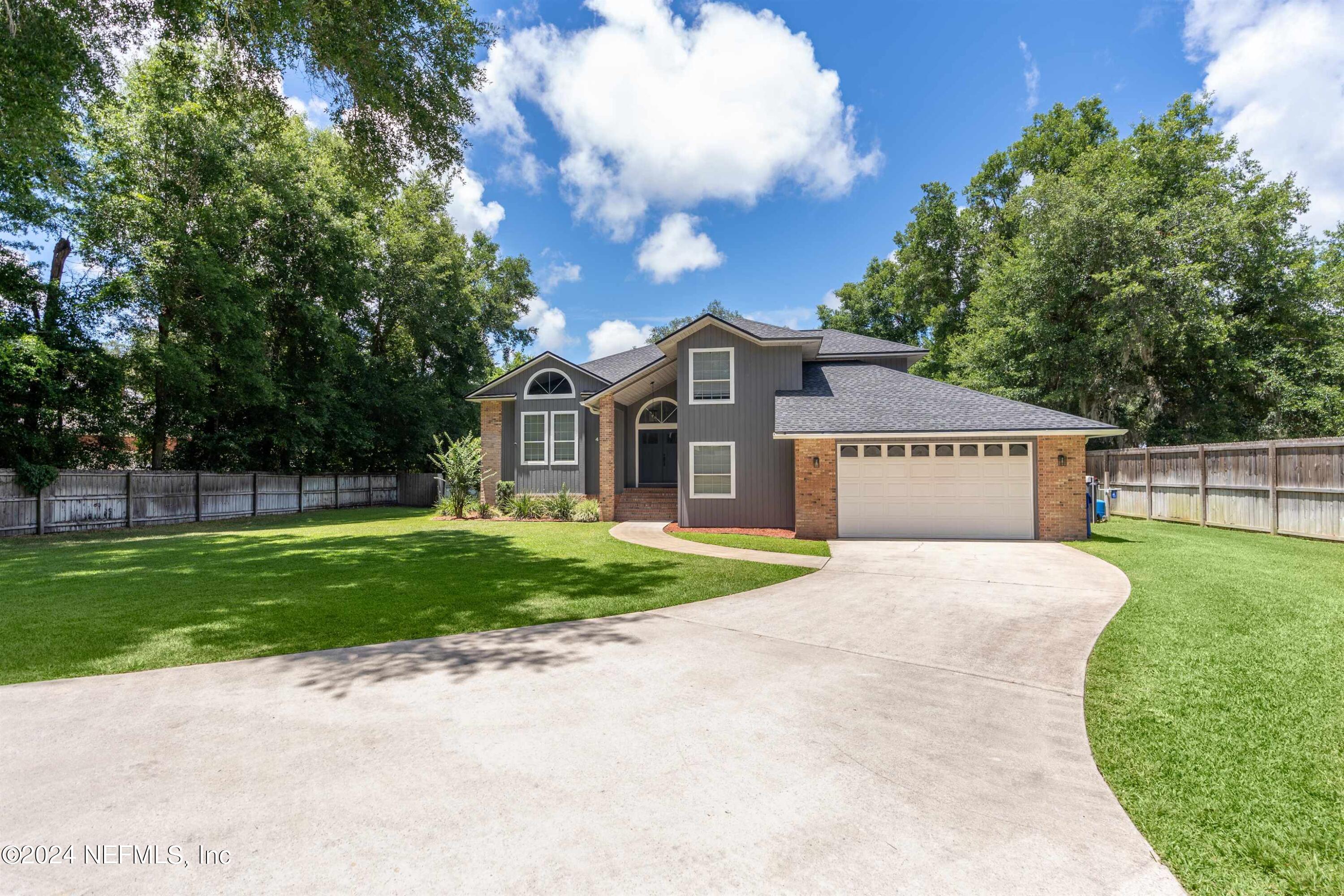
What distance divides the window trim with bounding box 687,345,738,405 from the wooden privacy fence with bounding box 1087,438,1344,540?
1111 cm

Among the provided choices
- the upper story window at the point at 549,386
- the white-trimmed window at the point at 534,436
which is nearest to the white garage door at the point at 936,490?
the upper story window at the point at 549,386

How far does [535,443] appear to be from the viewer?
1872cm

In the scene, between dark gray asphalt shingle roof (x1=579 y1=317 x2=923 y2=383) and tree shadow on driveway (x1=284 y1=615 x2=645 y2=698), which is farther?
dark gray asphalt shingle roof (x1=579 y1=317 x2=923 y2=383)

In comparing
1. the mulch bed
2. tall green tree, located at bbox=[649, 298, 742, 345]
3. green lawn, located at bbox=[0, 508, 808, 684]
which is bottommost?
the mulch bed

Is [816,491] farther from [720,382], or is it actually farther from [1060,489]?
[1060,489]

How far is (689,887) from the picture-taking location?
82.4 inches

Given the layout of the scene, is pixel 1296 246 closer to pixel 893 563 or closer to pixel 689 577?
pixel 893 563

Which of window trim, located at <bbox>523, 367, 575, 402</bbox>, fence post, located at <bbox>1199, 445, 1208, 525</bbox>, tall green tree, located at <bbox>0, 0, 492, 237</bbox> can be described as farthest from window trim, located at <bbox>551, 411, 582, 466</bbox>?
fence post, located at <bbox>1199, 445, 1208, 525</bbox>

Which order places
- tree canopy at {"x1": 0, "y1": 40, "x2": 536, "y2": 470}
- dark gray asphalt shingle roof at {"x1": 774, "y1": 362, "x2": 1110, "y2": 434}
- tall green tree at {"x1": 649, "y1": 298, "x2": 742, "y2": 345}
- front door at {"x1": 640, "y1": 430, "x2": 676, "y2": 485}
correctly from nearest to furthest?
1. dark gray asphalt shingle roof at {"x1": 774, "y1": 362, "x2": 1110, "y2": 434}
2. tree canopy at {"x1": 0, "y1": 40, "x2": 536, "y2": 470}
3. front door at {"x1": 640, "y1": 430, "x2": 676, "y2": 485}
4. tall green tree at {"x1": 649, "y1": 298, "x2": 742, "y2": 345}

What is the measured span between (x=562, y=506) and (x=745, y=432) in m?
6.35

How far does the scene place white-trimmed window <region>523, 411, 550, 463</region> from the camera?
734 inches

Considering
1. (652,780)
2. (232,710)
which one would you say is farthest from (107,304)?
(652,780)

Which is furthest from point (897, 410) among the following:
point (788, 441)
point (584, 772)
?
point (584, 772)

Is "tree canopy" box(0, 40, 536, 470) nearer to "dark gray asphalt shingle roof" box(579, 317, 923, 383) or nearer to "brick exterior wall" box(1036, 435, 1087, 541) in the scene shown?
"dark gray asphalt shingle roof" box(579, 317, 923, 383)
